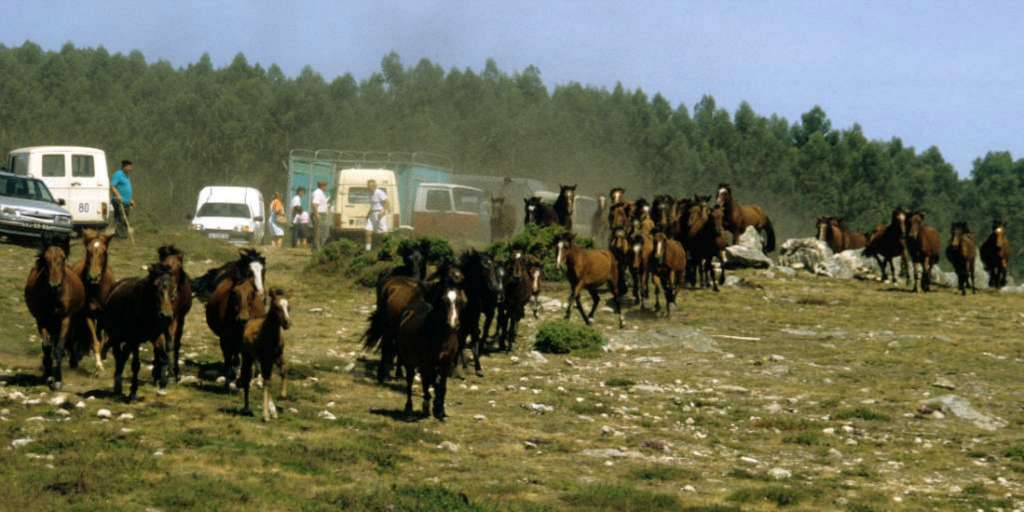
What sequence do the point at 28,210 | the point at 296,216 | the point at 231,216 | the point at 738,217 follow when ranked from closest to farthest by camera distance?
the point at 28,210
the point at 738,217
the point at 296,216
the point at 231,216

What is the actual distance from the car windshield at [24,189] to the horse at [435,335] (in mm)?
19715

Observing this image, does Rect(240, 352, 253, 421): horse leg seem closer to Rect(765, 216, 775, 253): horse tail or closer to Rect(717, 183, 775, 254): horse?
Rect(717, 183, 775, 254): horse

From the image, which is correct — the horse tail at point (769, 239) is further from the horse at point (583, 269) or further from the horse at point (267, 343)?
the horse at point (267, 343)

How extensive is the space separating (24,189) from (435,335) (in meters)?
20.8

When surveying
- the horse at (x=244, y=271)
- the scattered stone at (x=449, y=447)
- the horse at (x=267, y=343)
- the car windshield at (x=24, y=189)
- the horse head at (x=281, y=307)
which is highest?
the car windshield at (x=24, y=189)

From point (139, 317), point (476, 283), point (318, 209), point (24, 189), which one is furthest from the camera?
point (318, 209)

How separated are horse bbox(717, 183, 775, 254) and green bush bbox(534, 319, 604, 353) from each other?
11.7 m

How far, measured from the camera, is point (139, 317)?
47.3 feet

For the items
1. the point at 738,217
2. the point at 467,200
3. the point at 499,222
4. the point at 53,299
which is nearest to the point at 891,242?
the point at 738,217

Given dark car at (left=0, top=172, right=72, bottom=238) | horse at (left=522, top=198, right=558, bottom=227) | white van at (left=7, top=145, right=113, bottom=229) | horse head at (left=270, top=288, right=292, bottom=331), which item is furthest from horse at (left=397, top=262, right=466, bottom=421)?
white van at (left=7, top=145, right=113, bottom=229)

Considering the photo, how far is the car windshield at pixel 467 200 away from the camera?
40.6 meters

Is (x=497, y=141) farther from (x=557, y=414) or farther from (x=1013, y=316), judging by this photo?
(x=557, y=414)

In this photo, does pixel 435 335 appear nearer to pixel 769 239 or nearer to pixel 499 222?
pixel 499 222

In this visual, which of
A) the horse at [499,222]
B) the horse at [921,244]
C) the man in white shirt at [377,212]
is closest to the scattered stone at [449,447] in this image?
the man in white shirt at [377,212]
